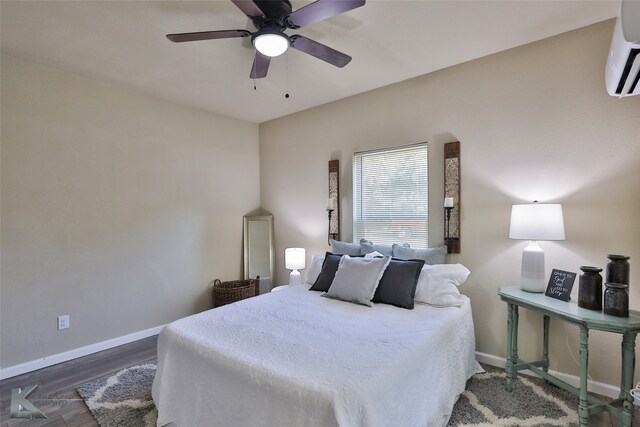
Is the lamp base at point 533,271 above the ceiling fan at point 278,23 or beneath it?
beneath

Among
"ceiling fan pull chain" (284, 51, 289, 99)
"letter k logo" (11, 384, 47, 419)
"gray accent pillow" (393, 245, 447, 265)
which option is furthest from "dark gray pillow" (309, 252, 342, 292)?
"letter k logo" (11, 384, 47, 419)

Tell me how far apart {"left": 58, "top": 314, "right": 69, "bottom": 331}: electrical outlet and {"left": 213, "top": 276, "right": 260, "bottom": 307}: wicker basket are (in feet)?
4.74

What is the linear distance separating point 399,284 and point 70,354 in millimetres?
3141

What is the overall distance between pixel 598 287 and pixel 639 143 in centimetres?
107

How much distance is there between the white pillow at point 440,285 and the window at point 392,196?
1.80ft

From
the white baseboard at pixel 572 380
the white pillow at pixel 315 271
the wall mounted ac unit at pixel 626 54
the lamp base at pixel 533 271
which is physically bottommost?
the white baseboard at pixel 572 380

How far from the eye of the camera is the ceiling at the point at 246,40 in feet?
6.68

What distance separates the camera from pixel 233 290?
12.5 feet

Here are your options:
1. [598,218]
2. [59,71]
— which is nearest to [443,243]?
[598,218]

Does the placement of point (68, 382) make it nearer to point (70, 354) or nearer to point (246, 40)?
point (70, 354)

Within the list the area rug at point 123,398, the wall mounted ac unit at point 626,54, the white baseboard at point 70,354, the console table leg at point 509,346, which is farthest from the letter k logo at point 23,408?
the wall mounted ac unit at point 626,54

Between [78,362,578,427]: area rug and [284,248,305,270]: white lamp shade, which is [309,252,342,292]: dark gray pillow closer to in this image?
[284,248,305,270]: white lamp shade

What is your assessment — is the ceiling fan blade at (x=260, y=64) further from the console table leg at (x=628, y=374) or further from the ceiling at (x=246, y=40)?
the console table leg at (x=628, y=374)

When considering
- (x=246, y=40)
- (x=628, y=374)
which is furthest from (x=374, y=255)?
(x=246, y=40)
